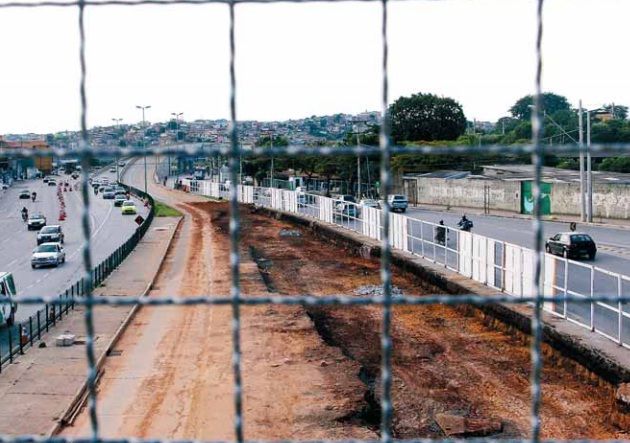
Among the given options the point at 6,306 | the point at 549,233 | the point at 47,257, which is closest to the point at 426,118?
the point at 549,233

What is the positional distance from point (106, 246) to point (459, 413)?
26968 millimetres

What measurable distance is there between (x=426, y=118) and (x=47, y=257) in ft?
171

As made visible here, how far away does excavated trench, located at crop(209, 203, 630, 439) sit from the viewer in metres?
12.1

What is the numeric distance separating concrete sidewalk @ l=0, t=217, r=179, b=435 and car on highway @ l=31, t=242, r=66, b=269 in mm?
5720

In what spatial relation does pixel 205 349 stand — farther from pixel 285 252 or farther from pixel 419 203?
pixel 419 203

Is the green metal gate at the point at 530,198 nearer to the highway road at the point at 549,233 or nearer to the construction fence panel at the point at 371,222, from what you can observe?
the highway road at the point at 549,233

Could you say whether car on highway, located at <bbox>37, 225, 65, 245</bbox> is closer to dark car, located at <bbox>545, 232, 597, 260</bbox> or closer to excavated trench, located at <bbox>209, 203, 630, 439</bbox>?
excavated trench, located at <bbox>209, 203, 630, 439</bbox>

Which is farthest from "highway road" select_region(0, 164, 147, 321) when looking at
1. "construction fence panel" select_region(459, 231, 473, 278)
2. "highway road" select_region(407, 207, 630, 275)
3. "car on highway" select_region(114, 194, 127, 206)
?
"highway road" select_region(407, 207, 630, 275)

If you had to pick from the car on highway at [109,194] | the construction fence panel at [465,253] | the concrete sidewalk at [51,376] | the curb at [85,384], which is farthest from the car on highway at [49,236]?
the car on highway at [109,194]

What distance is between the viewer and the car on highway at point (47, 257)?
2872 centimetres

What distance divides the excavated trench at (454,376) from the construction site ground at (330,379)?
3cm

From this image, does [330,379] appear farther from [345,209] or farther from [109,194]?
[109,194]

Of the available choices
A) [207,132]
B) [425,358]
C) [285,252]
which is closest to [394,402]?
[425,358]

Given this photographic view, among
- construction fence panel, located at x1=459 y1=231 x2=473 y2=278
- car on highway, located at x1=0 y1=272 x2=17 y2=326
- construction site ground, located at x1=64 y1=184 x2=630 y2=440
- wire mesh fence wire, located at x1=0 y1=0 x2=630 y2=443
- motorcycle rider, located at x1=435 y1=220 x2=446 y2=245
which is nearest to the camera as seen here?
wire mesh fence wire, located at x1=0 y1=0 x2=630 y2=443
